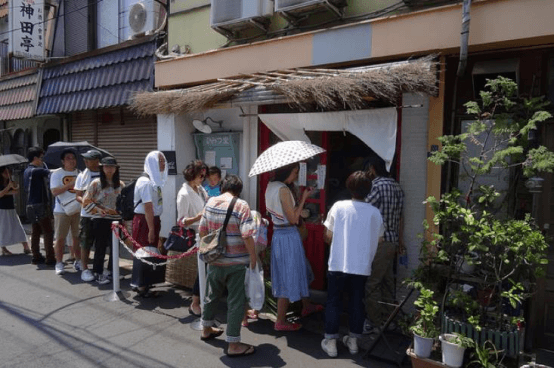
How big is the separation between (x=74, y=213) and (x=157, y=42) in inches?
134

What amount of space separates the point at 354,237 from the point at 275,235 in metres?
0.97

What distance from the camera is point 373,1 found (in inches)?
219

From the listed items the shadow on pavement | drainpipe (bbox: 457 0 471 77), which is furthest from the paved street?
drainpipe (bbox: 457 0 471 77)

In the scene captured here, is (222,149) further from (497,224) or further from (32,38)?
(32,38)

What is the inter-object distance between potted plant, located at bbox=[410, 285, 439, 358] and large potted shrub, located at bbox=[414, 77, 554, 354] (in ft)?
0.44

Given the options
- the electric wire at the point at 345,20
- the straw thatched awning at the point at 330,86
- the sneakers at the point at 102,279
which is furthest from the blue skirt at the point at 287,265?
the sneakers at the point at 102,279

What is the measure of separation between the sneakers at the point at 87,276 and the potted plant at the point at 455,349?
5.23m

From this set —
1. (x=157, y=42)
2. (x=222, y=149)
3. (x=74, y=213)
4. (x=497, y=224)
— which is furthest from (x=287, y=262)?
(x=157, y=42)

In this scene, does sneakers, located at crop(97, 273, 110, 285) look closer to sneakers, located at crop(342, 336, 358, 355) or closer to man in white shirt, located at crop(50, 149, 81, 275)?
man in white shirt, located at crop(50, 149, 81, 275)

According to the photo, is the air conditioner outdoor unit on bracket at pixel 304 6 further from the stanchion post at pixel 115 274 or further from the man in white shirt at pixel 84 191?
the stanchion post at pixel 115 274

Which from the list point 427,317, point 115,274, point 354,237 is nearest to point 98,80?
point 115,274

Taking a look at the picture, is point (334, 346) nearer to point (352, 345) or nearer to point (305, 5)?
point (352, 345)

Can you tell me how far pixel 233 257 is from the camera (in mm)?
4230

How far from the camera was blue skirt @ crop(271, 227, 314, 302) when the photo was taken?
15.5 feet
